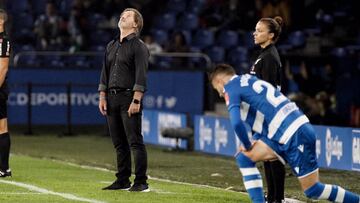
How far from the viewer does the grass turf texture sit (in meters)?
14.8

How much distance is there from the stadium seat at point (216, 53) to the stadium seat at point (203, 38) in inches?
11.4

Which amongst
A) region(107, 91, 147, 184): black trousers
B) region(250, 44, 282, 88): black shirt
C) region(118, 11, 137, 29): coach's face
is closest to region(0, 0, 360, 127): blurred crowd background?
region(107, 91, 147, 184): black trousers

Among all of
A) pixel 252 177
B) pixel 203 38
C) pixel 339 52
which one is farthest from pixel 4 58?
pixel 203 38

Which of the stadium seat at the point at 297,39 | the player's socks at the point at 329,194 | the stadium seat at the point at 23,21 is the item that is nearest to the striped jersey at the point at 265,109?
the player's socks at the point at 329,194

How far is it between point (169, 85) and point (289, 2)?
4.91m

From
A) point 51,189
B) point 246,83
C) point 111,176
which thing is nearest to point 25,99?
point 111,176

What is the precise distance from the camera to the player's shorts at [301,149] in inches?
392

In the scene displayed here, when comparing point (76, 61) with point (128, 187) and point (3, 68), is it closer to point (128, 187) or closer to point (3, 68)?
point (3, 68)

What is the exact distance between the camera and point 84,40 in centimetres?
2822

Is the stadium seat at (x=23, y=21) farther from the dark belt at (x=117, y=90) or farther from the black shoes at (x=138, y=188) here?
the black shoes at (x=138, y=188)

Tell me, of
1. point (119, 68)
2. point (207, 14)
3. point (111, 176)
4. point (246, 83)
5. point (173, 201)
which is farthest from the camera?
point (207, 14)

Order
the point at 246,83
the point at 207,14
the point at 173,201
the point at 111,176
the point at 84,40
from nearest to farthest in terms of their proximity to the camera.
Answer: the point at 246,83 < the point at 173,201 < the point at 111,176 < the point at 84,40 < the point at 207,14

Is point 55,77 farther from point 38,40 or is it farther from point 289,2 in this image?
point 289,2

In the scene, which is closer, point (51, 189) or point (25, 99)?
point (51, 189)
